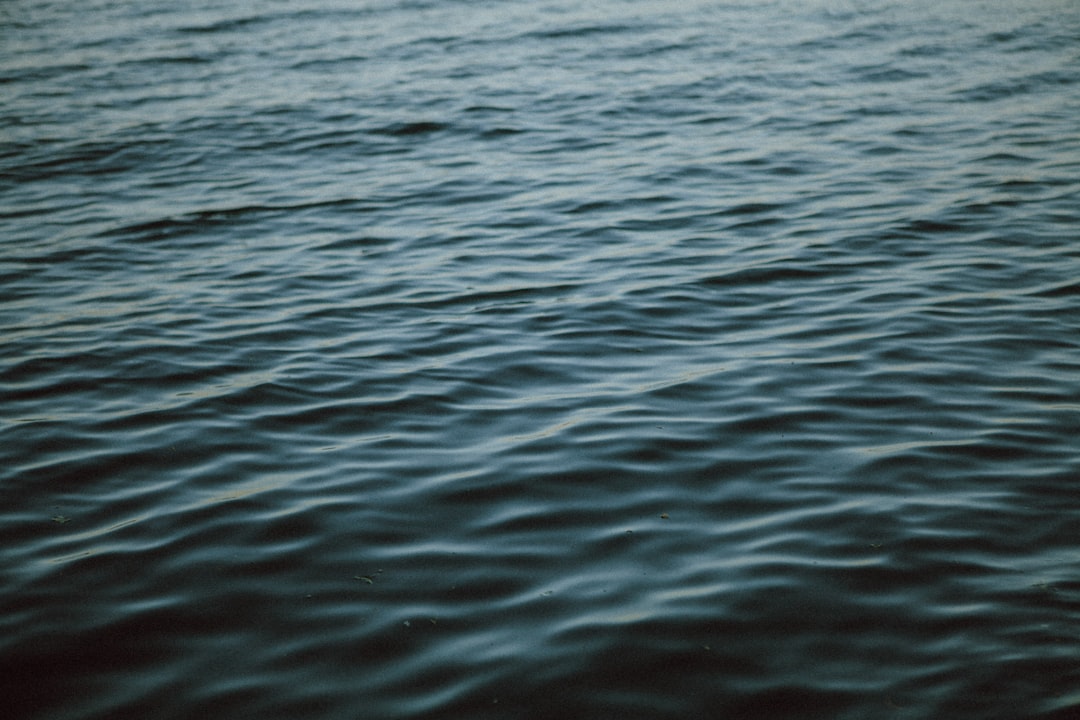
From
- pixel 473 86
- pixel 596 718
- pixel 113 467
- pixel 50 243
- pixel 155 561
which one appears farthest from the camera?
pixel 473 86

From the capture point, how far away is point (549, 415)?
5809mm

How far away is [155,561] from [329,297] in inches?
142

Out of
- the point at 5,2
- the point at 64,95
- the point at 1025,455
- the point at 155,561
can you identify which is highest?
the point at 5,2

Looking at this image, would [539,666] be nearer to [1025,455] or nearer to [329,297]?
[1025,455]

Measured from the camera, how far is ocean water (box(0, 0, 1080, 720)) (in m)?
3.85

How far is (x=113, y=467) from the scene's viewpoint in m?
5.38

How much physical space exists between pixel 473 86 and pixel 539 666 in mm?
12674

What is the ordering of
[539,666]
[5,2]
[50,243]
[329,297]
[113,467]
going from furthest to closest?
[5,2] → [50,243] → [329,297] → [113,467] → [539,666]

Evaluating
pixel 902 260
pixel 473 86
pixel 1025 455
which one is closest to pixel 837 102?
pixel 473 86

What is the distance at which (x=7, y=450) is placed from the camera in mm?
5602

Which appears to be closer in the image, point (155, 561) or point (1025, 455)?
point (155, 561)

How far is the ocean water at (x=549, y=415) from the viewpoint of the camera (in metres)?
3.85

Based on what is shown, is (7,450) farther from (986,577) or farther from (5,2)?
(5,2)

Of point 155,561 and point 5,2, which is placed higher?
point 5,2
